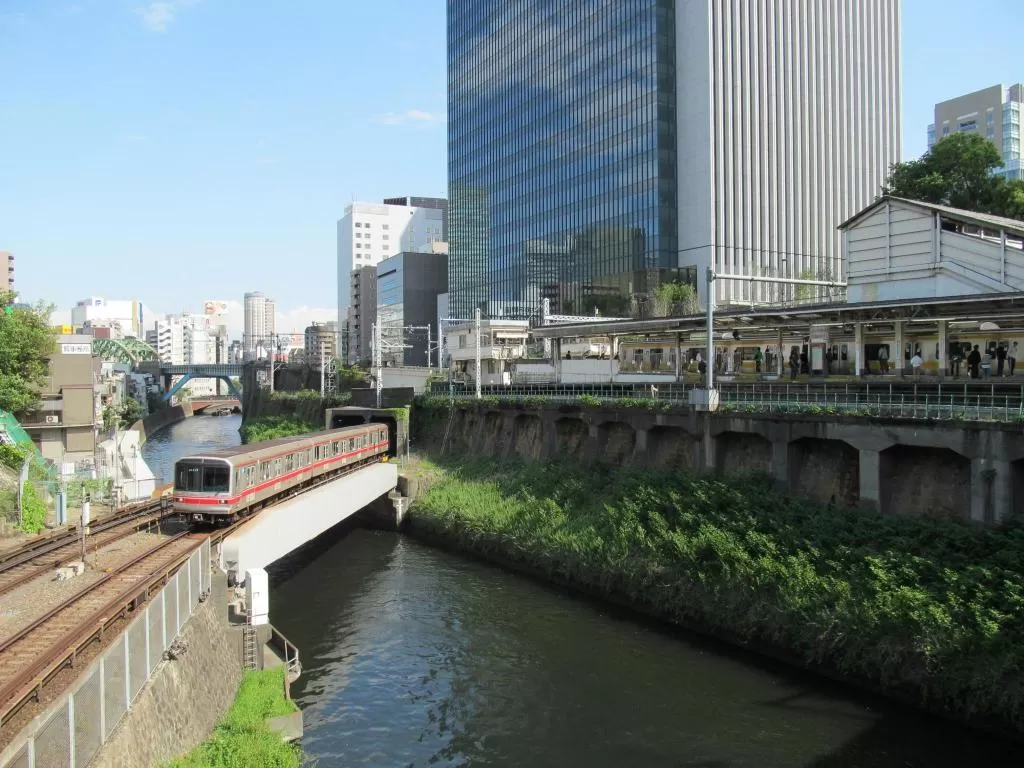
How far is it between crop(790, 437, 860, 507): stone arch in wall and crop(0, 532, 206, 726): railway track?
2129 centimetres

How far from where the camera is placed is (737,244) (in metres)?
76.4

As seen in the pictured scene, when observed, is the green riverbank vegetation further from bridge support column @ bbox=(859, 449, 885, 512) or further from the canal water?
bridge support column @ bbox=(859, 449, 885, 512)

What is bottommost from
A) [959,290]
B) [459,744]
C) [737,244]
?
[459,744]

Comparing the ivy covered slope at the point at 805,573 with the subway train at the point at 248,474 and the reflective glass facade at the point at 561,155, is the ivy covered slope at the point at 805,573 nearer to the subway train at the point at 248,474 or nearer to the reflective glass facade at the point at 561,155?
the subway train at the point at 248,474

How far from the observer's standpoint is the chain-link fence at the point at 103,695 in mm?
10250

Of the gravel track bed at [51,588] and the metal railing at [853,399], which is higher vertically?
the metal railing at [853,399]

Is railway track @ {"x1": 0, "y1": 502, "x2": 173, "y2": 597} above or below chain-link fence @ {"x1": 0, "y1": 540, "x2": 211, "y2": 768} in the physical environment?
below

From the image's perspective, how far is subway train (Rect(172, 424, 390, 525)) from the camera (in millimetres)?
28328

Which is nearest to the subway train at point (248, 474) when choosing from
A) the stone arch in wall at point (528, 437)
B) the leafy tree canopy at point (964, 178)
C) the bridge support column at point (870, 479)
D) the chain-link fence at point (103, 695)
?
the stone arch in wall at point (528, 437)

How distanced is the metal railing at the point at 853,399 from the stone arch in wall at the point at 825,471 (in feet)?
5.17

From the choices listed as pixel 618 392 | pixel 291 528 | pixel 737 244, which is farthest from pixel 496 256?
pixel 291 528

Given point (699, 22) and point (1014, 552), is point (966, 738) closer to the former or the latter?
point (1014, 552)

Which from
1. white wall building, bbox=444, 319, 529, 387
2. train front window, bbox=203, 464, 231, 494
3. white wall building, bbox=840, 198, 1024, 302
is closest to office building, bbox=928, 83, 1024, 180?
white wall building, bbox=444, 319, 529, 387

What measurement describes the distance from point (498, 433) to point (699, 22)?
46.2 m
